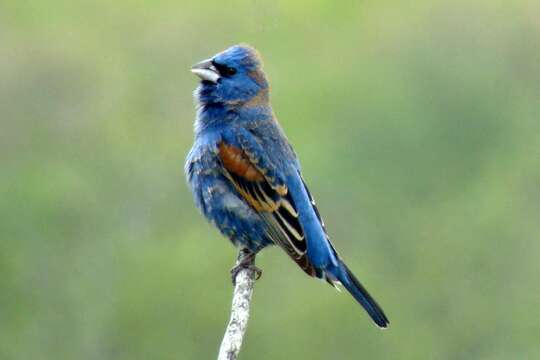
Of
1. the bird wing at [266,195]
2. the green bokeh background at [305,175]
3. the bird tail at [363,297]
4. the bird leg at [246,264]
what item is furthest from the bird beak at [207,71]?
the green bokeh background at [305,175]

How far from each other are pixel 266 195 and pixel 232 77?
0.92m

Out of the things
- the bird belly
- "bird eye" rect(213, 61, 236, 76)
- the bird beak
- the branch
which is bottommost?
the branch

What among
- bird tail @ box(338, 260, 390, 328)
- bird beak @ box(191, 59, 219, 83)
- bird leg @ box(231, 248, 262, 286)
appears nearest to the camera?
bird leg @ box(231, 248, 262, 286)

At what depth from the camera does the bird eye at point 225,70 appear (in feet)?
37.5

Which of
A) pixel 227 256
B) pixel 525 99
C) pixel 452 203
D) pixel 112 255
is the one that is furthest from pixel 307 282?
pixel 525 99

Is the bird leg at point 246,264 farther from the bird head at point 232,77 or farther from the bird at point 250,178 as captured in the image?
the bird head at point 232,77

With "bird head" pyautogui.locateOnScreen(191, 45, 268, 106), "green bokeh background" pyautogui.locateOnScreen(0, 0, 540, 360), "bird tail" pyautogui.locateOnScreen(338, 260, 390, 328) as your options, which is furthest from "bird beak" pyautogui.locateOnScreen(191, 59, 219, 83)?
"green bokeh background" pyautogui.locateOnScreen(0, 0, 540, 360)

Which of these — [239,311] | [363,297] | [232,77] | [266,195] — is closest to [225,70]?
[232,77]

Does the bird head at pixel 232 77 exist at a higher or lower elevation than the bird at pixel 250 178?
higher

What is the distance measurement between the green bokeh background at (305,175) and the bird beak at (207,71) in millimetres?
14099

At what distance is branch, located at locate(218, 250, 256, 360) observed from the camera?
8586 millimetres

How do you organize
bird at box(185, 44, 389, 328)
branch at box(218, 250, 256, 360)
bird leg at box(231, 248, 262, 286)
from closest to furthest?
branch at box(218, 250, 256, 360)
bird leg at box(231, 248, 262, 286)
bird at box(185, 44, 389, 328)

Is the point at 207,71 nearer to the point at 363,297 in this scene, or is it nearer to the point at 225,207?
the point at 225,207

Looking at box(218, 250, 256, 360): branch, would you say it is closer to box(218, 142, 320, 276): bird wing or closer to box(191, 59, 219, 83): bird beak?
box(218, 142, 320, 276): bird wing
